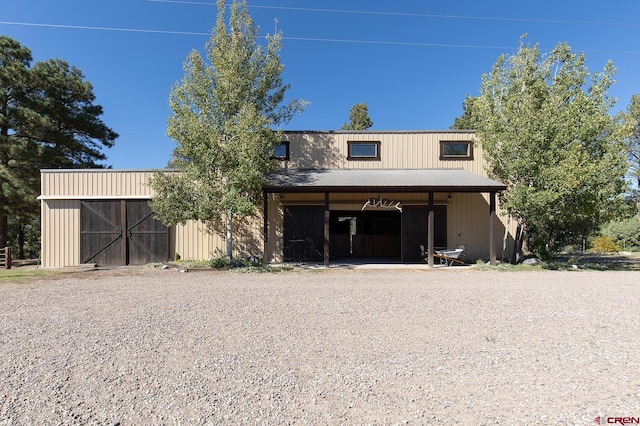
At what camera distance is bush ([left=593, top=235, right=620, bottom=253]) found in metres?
19.2

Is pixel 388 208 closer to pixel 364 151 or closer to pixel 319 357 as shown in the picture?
pixel 364 151

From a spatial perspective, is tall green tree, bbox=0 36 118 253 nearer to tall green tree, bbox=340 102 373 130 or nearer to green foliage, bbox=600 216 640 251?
tall green tree, bbox=340 102 373 130

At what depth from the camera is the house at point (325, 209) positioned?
471 inches

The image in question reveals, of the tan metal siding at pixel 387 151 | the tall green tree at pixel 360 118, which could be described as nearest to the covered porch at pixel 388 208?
the tan metal siding at pixel 387 151

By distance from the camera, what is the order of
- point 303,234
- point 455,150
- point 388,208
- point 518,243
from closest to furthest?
point 518,243
point 388,208
point 303,234
point 455,150

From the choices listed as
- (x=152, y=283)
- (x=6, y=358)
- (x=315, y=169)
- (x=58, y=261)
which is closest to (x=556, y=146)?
(x=315, y=169)

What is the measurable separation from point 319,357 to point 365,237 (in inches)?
456

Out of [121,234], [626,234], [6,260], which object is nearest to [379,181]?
[121,234]

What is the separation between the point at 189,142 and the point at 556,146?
12.5 meters

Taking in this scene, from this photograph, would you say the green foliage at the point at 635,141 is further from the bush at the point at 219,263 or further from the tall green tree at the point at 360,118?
the bush at the point at 219,263

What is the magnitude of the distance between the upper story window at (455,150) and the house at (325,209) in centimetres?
4

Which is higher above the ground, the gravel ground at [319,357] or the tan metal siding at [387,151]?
the tan metal siding at [387,151]

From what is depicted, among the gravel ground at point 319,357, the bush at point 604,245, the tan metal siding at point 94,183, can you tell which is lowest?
the bush at point 604,245

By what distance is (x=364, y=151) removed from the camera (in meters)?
13.9
